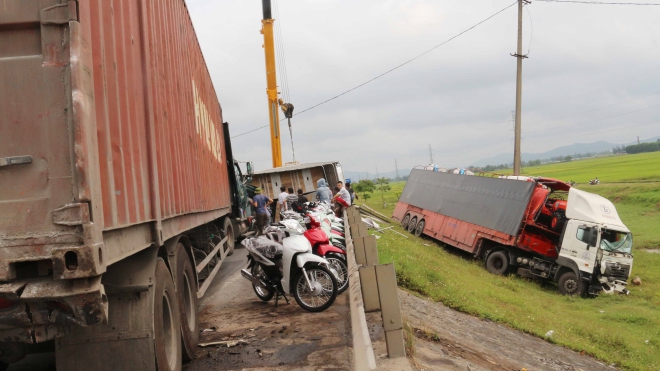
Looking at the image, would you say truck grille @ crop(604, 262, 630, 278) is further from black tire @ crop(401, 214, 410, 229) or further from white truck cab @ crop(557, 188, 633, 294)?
black tire @ crop(401, 214, 410, 229)

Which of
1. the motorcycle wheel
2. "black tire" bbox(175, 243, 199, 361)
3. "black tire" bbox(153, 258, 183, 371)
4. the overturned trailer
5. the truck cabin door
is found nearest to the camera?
"black tire" bbox(153, 258, 183, 371)

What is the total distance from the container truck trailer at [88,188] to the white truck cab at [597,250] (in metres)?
15.0

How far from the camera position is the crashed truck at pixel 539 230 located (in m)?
17.4

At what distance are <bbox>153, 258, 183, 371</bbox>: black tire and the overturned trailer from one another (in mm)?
18782

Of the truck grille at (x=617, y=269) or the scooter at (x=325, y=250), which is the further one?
the truck grille at (x=617, y=269)

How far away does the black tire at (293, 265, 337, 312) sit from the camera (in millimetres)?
7367

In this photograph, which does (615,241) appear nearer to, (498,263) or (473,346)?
(498,263)

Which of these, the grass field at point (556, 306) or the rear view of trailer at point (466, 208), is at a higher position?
the rear view of trailer at point (466, 208)

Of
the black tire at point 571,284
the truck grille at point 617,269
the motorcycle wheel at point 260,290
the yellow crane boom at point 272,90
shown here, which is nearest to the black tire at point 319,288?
the motorcycle wheel at point 260,290

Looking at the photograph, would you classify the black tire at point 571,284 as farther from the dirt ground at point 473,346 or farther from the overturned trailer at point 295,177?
the overturned trailer at point 295,177

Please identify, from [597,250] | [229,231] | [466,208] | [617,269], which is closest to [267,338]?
[229,231]

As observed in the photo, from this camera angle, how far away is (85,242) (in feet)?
9.75

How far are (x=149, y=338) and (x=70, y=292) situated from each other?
1259mm

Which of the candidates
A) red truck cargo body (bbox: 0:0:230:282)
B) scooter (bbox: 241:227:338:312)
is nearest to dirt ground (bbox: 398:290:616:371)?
scooter (bbox: 241:227:338:312)
